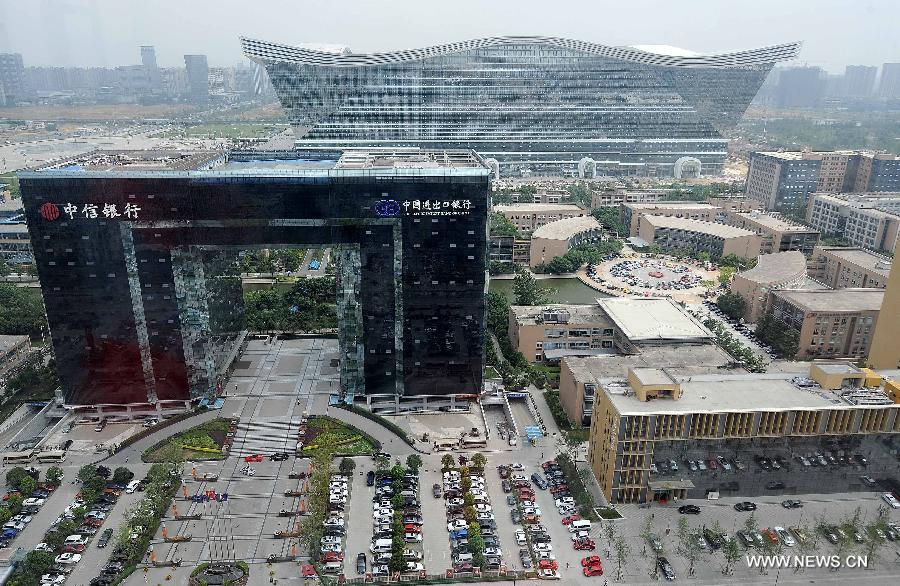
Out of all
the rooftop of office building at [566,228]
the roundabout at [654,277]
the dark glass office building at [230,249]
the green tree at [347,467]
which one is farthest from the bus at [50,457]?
the rooftop of office building at [566,228]

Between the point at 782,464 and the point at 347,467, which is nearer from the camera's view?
the point at 782,464

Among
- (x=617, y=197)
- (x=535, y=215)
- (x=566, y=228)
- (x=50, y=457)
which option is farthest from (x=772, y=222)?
(x=50, y=457)

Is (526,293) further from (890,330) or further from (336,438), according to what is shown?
(890,330)

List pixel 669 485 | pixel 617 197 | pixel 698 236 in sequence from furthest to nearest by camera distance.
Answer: pixel 617 197 → pixel 698 236 → pixel 669 485

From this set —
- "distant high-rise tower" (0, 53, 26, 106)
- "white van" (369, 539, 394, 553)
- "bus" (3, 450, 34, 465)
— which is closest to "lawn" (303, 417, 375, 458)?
"white van" (369, 539, 394, 553)

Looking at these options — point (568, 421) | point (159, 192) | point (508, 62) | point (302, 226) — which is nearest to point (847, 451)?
point (568, 421)

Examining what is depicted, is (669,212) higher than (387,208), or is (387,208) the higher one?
(387,208)

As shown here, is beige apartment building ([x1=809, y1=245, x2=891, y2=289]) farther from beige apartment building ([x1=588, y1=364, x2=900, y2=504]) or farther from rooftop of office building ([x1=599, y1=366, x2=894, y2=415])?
rooftop of office building ([x1=599, y1=366, x2=894, y2=415])

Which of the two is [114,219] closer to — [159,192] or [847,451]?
[159,192]

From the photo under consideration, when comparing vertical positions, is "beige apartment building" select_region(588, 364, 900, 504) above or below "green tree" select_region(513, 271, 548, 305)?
above
